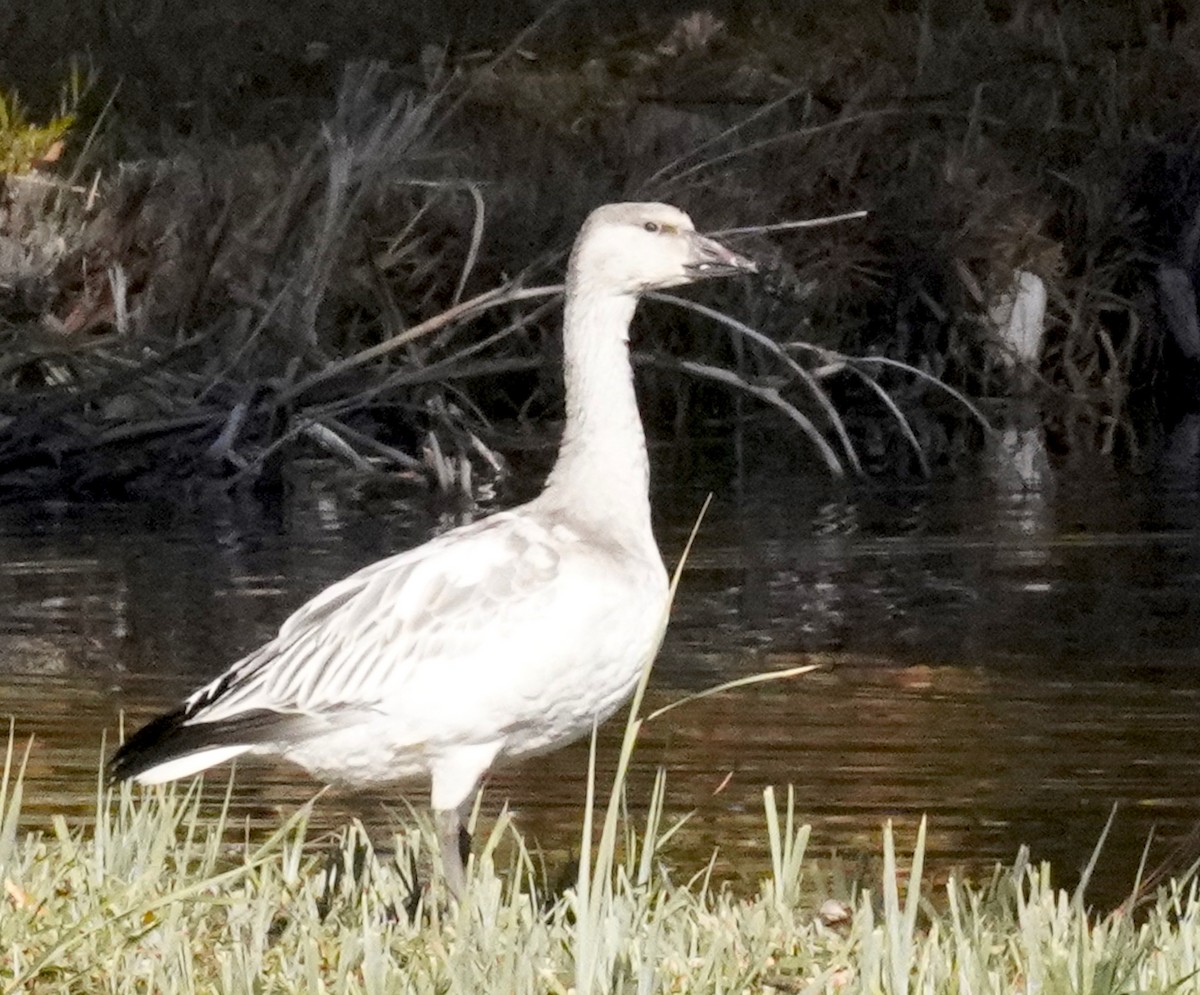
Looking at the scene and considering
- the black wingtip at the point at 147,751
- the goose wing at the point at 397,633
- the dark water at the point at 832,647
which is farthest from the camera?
the dark water at the point at 832,647

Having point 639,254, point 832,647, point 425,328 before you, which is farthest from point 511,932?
point 425,328

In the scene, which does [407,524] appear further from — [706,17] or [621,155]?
[706,17]

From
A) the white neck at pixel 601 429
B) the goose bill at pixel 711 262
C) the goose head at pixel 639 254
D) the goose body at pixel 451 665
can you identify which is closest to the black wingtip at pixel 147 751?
the goose body at pixel 451 665

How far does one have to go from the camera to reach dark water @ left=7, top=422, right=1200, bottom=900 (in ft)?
23.8

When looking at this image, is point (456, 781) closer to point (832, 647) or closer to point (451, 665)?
point (451, 665)

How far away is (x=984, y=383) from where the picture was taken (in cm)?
1816

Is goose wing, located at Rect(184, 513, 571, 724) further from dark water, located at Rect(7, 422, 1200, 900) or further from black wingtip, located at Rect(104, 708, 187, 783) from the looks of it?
dark water, located at Rect(7, 422, 1200, 900)

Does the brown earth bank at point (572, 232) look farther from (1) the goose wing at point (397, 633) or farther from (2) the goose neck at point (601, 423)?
(1) the goose wing at point (397, 633)

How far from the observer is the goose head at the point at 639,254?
22.1 feet

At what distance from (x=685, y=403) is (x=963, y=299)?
1775mm

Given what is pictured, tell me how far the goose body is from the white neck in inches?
0.6

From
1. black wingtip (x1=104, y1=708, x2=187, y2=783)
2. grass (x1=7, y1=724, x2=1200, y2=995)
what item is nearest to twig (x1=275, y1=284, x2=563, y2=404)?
black wingtip (x1=104, y1=708, x2=187, y2=783)

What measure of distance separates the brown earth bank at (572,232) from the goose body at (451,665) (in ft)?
20.0

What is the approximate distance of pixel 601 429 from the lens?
6.47 metres
